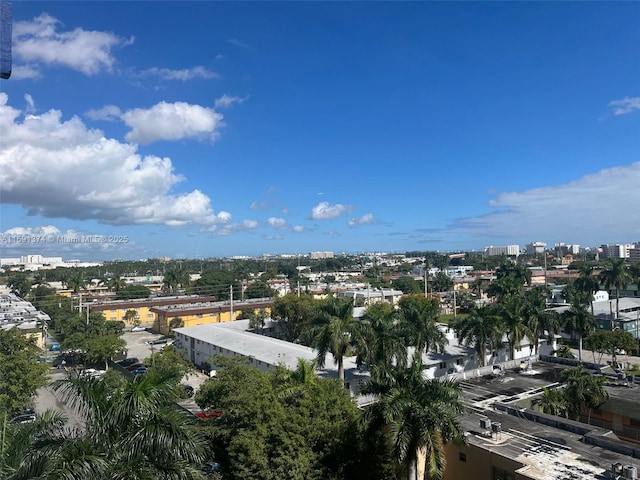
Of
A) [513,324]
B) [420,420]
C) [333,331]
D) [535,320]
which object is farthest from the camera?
[535,320]

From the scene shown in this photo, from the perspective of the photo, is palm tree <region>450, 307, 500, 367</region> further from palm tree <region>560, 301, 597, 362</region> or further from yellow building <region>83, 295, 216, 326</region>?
yellow building <region>83, 295, 216, 326</region>

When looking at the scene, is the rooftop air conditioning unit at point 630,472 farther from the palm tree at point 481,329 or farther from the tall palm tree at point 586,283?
the tall palm tree at point 586,283

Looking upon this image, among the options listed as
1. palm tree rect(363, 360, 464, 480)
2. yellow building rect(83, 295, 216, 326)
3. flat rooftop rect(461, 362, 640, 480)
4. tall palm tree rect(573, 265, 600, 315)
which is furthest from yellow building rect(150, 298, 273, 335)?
palm tree rect(363, 360, 464, 480)

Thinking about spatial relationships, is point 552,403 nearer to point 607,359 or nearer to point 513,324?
point 513,324

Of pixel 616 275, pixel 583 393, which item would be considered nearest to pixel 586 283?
pixel 616 275

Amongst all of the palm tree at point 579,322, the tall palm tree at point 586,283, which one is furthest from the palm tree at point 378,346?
the tall palm tree at point 586,283

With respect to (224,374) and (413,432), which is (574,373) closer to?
(413,432)

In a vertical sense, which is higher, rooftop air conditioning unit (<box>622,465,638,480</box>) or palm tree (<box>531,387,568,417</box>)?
rooftop air conditioning unit (<box>622,465,638,480</box>)
